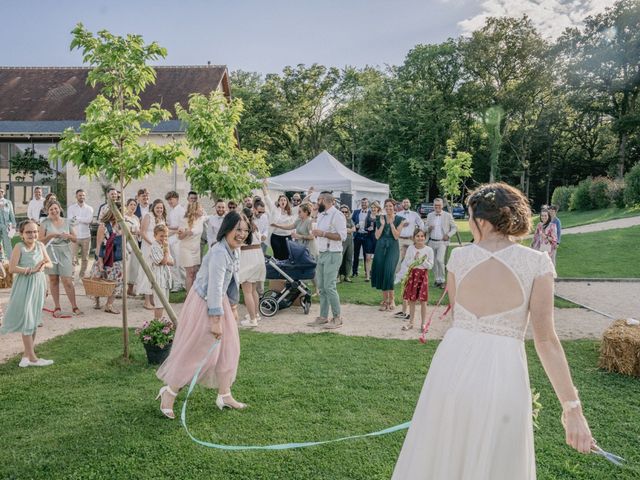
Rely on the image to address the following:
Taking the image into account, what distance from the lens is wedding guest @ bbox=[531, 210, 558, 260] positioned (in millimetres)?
11945

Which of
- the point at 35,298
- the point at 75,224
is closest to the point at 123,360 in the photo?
the point at 35,298

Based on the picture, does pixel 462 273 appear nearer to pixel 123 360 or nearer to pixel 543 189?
A: pixel 123 360

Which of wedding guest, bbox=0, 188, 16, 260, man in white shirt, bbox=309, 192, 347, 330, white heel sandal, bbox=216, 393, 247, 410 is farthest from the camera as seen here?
wedding guest, bbox=0, 188, 16, 260

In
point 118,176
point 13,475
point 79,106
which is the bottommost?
point 13,475

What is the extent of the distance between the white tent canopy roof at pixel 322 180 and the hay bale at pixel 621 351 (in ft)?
52.0

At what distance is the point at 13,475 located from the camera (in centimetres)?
376

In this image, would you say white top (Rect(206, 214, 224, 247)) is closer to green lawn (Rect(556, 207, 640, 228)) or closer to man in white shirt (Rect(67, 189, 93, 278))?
man in white shirt (Rect(67, 189, 93, 278))

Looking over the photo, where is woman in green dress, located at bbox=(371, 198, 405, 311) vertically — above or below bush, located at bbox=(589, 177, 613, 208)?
below

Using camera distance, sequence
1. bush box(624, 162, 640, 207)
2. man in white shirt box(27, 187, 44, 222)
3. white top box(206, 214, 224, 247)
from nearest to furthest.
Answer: white top box(206, 214, 224, 247) < man in white shirt box(27, 187, 44, 222) < bush box(624, 162, 640, 207)

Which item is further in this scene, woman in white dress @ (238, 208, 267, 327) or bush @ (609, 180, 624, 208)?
bush @ (609, 180, 624, 208)

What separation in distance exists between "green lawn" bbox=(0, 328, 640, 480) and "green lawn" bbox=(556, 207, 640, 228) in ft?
74.4

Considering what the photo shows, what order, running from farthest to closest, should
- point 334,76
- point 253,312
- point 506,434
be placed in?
1. point 334,76
2. point 253,312
3. point 506,434

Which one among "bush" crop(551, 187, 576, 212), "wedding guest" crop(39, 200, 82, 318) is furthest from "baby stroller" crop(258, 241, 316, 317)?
"bush" crop(551, 187, 576, 212)

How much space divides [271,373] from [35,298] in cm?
305
